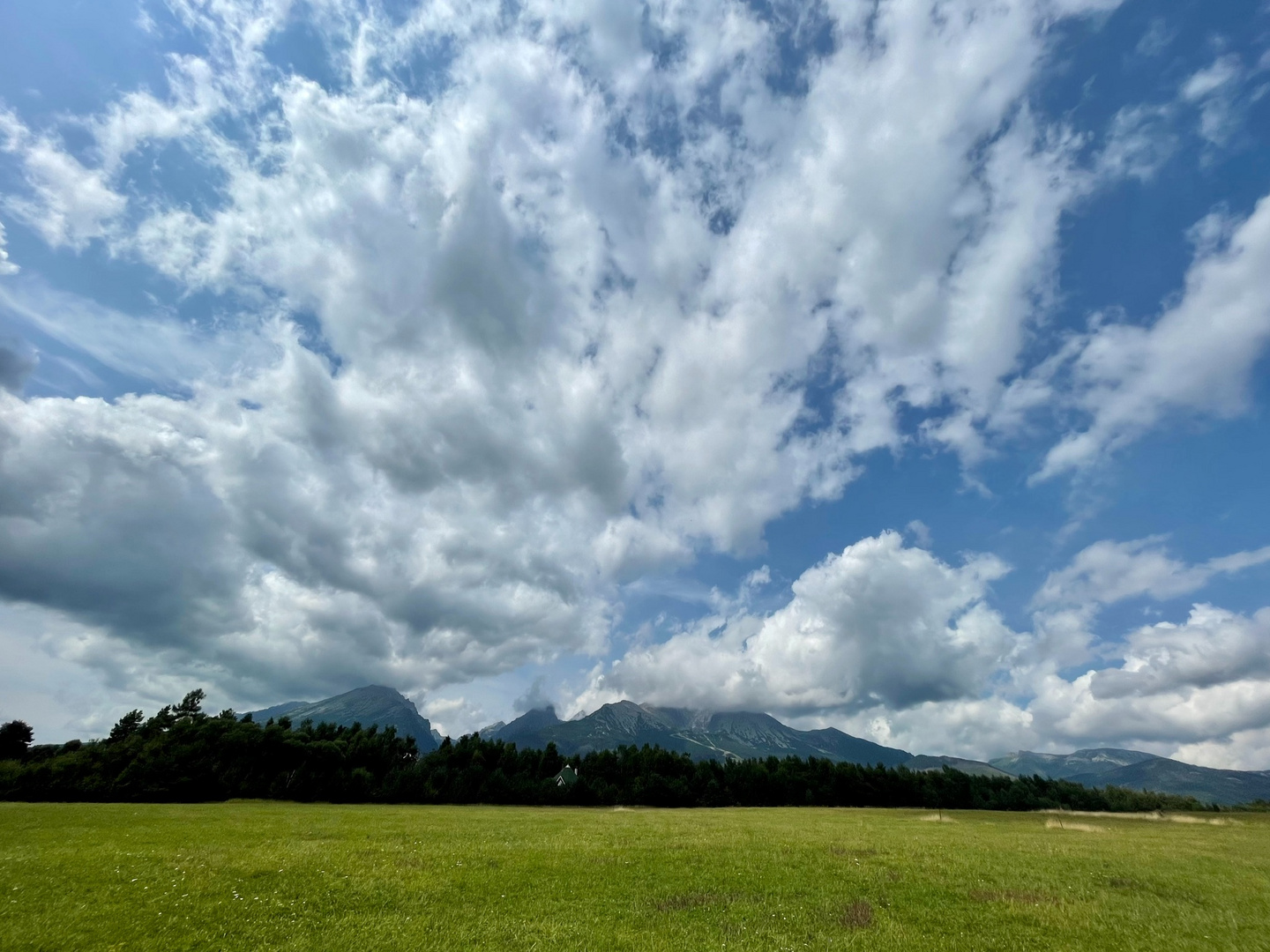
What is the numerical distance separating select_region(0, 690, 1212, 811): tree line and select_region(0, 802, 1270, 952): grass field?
225ft

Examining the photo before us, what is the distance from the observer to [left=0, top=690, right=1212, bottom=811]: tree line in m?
88.6

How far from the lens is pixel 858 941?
18.3 metres

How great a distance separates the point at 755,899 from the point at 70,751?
130 meters

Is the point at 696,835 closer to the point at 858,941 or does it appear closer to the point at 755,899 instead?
the point at 755,899

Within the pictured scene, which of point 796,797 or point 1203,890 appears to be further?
point 796,797

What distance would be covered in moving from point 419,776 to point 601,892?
105 metres

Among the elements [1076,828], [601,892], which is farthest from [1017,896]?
[1076,828]

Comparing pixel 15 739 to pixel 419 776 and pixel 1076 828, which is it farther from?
pixel 1076 828

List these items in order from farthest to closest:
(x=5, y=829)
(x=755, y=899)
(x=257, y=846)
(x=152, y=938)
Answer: (x=5, y=829) → (x=257, y=846) → (x=755, y=899) → (x=152, y=938)

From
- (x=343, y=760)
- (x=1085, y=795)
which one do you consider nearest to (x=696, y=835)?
(x=343, y=760)

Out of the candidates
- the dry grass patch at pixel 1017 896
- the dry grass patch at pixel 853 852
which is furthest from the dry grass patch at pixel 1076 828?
the dry grass patch at pixel 1017 896

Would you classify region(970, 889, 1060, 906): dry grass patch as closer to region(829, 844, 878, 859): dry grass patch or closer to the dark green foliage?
region(829, 844, 878, 859): dry grass patch

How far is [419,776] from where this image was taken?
10994 centimetres

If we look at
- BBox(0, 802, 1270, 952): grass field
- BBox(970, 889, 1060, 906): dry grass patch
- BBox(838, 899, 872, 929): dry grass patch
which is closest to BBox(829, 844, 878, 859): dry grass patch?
BBox(0, 802, 1270, 952): grass field
